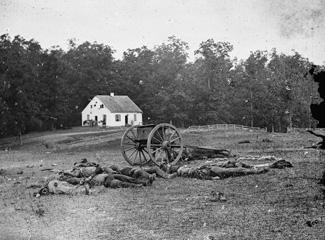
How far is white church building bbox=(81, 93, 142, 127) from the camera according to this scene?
6028cm

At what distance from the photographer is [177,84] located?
67.1 m

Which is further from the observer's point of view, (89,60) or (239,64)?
(239,64)

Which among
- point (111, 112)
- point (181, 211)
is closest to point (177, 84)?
point (111, 112)

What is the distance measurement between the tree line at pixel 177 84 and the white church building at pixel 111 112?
366 cm

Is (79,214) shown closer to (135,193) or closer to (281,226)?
(135,193)

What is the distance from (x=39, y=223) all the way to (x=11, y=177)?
8.96 metres

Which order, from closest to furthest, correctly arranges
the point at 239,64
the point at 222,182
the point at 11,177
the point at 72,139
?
the point at 222,182, the point at 11,177, the point at 72,139, the point at 239,64

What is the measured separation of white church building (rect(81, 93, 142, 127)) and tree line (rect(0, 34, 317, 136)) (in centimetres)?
366

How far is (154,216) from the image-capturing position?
867 cm

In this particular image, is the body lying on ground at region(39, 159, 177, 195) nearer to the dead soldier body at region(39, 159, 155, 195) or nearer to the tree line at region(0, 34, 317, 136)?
the dead soldier body at region(39, 159, 155, 195)

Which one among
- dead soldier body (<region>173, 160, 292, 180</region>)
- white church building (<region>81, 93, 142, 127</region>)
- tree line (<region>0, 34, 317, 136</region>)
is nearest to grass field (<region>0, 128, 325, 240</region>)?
dead soldier body (<region>173, 160, 292, 180</region>)

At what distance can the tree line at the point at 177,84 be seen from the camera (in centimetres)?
5725

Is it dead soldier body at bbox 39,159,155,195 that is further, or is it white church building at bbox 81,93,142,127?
white church building at bbox 81,93,142,127

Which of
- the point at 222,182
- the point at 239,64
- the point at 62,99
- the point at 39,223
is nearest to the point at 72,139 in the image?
the point at 62,99
